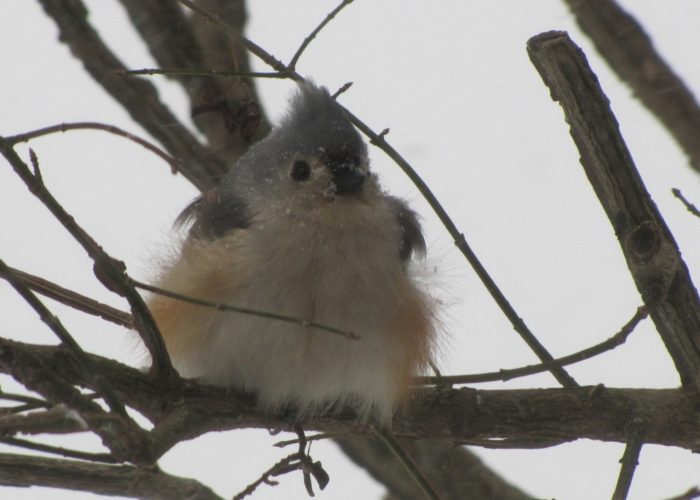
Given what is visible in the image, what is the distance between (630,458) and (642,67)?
1.13 m

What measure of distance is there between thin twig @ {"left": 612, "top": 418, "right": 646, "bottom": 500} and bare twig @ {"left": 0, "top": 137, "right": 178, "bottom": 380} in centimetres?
119

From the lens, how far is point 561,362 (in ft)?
9.32

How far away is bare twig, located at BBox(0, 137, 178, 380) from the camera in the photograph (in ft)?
6.95

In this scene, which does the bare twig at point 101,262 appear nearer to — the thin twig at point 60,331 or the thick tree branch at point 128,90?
the thin twig at point 60,331

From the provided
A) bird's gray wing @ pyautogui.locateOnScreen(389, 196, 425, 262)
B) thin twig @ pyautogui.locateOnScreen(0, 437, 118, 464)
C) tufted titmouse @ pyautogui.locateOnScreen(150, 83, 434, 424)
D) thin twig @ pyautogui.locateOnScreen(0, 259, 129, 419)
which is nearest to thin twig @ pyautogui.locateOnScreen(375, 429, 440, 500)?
tufted titmouse @ pyautogui.locateOnScreen(150, 83, 434, 424)

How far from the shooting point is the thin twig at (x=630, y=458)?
2568mm

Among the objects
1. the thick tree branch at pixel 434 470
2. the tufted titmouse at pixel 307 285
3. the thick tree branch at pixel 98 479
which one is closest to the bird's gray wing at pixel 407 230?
the tufted titmouse at pixel 307 285

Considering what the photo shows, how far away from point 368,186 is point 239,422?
37.7 inches

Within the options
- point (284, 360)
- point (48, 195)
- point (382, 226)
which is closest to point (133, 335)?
point (284, 360)

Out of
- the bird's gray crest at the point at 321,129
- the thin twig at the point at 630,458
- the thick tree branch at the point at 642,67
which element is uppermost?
the bird's gray crest at the point at 321,129

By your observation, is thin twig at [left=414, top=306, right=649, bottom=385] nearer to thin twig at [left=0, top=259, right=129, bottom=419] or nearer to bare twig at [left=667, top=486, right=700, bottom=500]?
bare twig at [left=667, top=486, right=700, bottom=500]

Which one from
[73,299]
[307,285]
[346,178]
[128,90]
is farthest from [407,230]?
[128,90]

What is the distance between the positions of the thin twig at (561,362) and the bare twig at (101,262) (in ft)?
2.98

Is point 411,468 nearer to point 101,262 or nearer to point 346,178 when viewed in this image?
point 346,178
